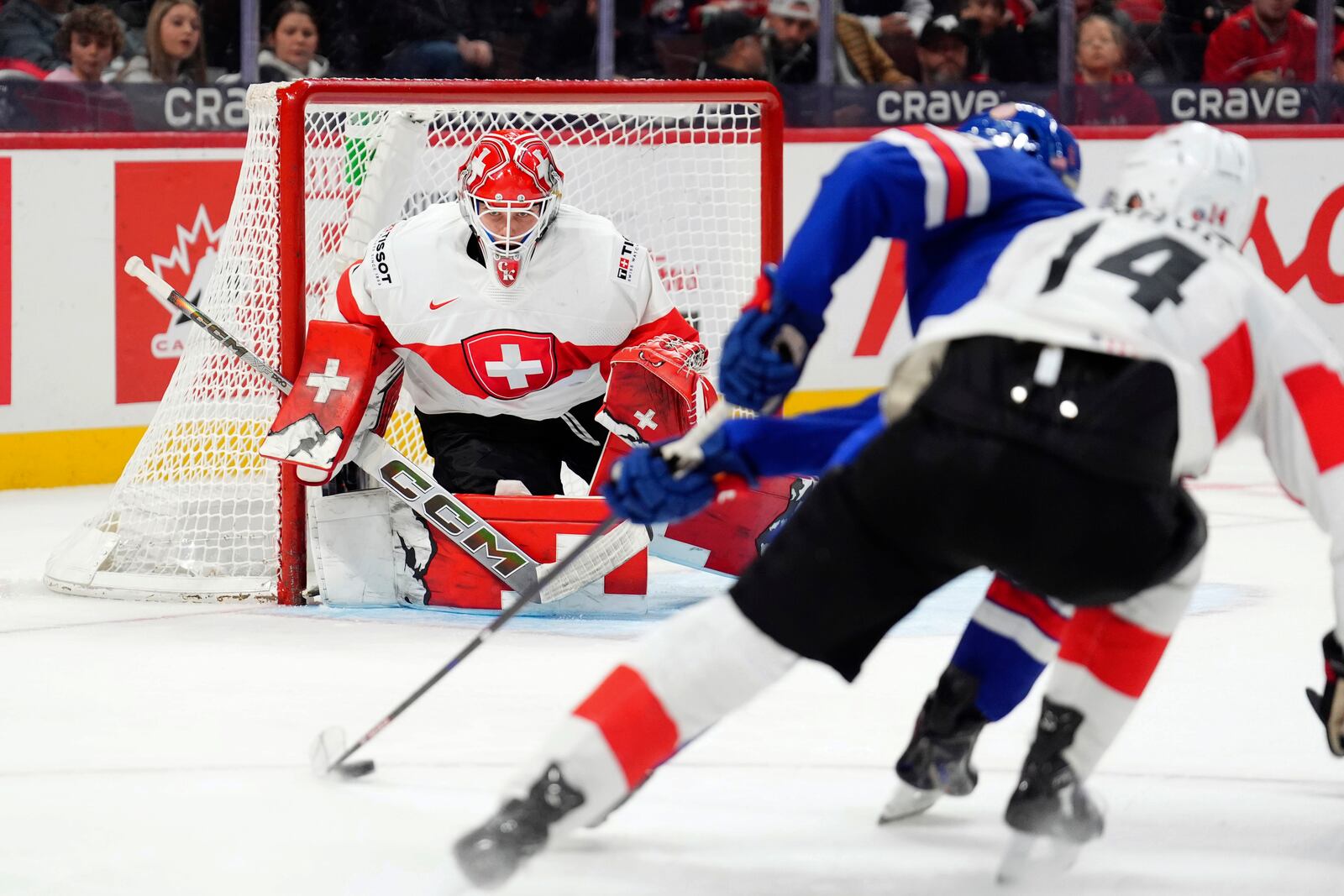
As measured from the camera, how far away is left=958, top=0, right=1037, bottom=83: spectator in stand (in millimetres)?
6793

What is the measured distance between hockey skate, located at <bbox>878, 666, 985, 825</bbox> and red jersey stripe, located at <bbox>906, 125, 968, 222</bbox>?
0.65 meters

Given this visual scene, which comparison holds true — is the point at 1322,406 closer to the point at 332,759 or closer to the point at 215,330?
the point at 332,759

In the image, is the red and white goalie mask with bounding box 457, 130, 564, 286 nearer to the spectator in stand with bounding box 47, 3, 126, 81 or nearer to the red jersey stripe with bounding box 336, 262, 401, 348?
the red jersey stripe with bounding box 336, 262, 401, 348

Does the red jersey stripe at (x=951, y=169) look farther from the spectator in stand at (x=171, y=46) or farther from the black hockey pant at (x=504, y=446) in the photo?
the spectator in stand at (x=171, y=46)

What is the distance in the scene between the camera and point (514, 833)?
6.81 feet

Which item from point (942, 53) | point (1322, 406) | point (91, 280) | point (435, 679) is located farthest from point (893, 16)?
point (1322, 406)

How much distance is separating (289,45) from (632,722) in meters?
4.28

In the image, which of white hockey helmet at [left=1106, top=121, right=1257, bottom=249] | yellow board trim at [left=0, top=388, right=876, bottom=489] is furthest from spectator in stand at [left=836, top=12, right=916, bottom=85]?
white hockey helmet at [left=1106, top=121, right=1257, bottom=249]

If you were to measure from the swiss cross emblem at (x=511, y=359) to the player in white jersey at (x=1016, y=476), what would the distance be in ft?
7.00

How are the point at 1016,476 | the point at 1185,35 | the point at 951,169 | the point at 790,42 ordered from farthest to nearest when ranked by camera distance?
1. the point at 1185,35
2. the point at 790,42
3. the point at 951,169
4. the point at 1016,476

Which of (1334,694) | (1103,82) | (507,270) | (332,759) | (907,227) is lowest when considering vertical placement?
(332,759)

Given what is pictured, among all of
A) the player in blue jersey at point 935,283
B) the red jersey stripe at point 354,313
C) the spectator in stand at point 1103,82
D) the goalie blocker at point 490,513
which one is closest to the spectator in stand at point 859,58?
the spectator in stand at point 1103,82

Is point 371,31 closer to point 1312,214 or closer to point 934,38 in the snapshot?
point 934,38

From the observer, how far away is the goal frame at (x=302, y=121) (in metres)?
4.26
